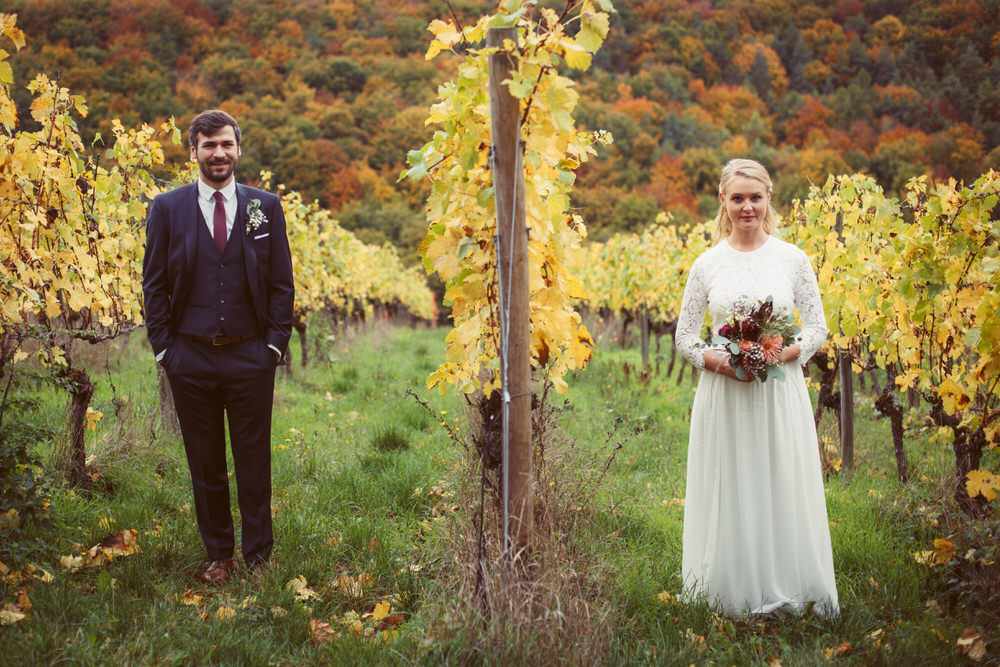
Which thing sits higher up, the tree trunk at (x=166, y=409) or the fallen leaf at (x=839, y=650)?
the tree trunk at (x=166, y=409)

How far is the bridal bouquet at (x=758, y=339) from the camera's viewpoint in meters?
2.60

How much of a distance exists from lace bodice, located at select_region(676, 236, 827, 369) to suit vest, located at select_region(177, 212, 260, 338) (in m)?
1.92

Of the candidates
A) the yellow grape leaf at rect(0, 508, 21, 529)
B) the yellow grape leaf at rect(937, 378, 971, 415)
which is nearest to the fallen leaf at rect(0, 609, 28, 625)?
the yellow grape leaf at rect(0, 508, 21, 529)

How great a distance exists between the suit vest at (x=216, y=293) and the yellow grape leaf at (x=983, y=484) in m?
3.15

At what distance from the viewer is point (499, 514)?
2.55m

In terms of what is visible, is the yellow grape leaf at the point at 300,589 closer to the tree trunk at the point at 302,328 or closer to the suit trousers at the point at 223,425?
the suit trousers at the point at 223,425

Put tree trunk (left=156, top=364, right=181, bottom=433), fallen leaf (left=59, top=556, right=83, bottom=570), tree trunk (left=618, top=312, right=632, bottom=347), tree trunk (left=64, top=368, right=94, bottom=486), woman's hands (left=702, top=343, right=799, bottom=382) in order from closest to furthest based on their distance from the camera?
woman's hands (left=702, top=343, right=799, bottom=382) → fallen leaf (left=59, top=556, right=83, bottom=570) → tree trunk (left=64, top=368, right=94, bottom=486) → tree trunk (left=156, top=364, right=181, bottom=433) → tree trunk (left=618, top=312, right=632, bottom=347)

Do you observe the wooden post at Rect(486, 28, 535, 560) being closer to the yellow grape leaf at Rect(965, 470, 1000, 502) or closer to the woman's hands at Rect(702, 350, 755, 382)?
the woman's hands at Rect(702, 350, 755, 382)

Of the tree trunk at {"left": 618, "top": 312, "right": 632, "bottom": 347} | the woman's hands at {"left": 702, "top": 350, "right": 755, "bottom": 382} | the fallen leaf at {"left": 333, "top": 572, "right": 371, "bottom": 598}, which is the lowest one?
the tree trunk at {"left": 618, "top": 312, "right": 632, "bottom": 347}

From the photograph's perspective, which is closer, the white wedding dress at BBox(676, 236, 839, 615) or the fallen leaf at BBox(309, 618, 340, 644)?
the fallen leaf at BBox(309, 618, 340, 644)

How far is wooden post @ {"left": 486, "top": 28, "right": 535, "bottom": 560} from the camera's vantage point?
218 cm

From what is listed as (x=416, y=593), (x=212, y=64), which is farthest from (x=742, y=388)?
(x=212, y=64)

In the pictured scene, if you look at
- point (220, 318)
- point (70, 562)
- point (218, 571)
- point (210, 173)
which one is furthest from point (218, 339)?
point (70, 562)

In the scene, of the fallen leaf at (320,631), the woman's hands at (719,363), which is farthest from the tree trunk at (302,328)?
the woman's hands at (719,363)
